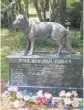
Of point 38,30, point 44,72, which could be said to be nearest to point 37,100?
point 44,72

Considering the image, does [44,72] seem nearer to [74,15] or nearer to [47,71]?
[47,71]

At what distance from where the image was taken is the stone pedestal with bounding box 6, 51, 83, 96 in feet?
21.1

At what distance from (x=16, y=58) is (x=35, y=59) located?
0.35 meters

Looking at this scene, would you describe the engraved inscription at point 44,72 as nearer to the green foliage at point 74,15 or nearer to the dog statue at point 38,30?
the dog statue at point 38,30

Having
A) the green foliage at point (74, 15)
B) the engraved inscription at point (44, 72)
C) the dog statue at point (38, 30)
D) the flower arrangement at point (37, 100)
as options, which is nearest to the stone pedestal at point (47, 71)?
the engraved inscription at point (44, 72)

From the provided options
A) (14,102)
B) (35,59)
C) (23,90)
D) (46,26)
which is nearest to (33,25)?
(46,26)

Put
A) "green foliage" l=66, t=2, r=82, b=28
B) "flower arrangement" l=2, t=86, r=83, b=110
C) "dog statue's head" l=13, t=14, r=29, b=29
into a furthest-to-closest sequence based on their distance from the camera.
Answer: "green foliage" l=66, t=2, r=82, b=28 < "dog statue's head" l=13, t=14, r=29, b=29 < "flower arrangement" l=2, t=86, r=83, b=110

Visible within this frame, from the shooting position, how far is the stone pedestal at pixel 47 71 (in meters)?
6.43

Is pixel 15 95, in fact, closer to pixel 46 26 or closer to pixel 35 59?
pixel 35 59

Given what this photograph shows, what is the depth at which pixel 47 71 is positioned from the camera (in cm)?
649

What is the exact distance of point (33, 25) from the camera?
655cm

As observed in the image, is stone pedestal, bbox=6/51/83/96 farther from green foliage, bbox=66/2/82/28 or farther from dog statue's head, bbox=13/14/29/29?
green foliage, bbox=66/2/82/28

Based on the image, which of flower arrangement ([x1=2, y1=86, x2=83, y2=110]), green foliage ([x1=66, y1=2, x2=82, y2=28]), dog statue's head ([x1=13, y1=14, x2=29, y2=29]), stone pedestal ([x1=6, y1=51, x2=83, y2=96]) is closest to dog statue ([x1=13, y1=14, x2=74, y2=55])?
dog statue's head ([x1=13, y1=14, x2=29, y2=29])

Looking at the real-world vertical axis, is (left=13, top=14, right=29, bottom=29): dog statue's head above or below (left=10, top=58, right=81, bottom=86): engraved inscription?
above
